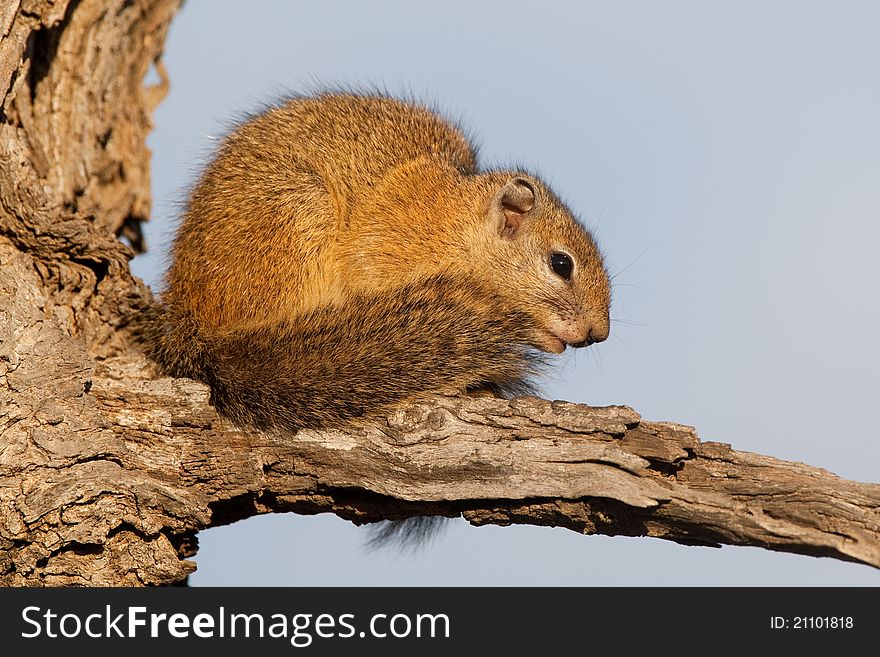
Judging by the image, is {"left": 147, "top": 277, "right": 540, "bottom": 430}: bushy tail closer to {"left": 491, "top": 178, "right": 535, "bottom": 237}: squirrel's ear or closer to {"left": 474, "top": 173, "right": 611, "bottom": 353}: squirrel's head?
{"left": 474, "top": 173, "right": 611, "bottom": 353}: squirrel's head

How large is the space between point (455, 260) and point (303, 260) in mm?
1027

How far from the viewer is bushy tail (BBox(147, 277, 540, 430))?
14.2 feet

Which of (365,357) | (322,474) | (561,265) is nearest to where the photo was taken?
(322,474)

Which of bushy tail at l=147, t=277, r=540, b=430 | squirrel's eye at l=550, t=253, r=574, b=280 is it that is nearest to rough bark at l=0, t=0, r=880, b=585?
bushy tail at l=147, t=277, r=540, b=430

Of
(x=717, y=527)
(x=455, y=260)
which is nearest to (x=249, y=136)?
(x=455, y=260)

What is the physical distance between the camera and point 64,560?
4.05 m

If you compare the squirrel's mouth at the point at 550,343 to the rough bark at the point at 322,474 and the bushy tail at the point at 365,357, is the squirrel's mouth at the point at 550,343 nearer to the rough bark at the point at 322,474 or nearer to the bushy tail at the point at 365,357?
the bushy tail at the point at 365,357

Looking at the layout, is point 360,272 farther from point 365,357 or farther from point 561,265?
point 561,265

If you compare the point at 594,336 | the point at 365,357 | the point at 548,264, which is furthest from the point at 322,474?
the point at 548,264

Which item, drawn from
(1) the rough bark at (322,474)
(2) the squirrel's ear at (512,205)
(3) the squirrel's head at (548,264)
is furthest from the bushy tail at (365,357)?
(2) the squirrel's ear at (512,205)

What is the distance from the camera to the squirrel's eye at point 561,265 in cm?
551

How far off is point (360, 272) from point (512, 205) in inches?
41.7

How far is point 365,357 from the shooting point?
4.43m

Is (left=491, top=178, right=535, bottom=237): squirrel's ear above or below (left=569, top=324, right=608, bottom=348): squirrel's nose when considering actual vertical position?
above
